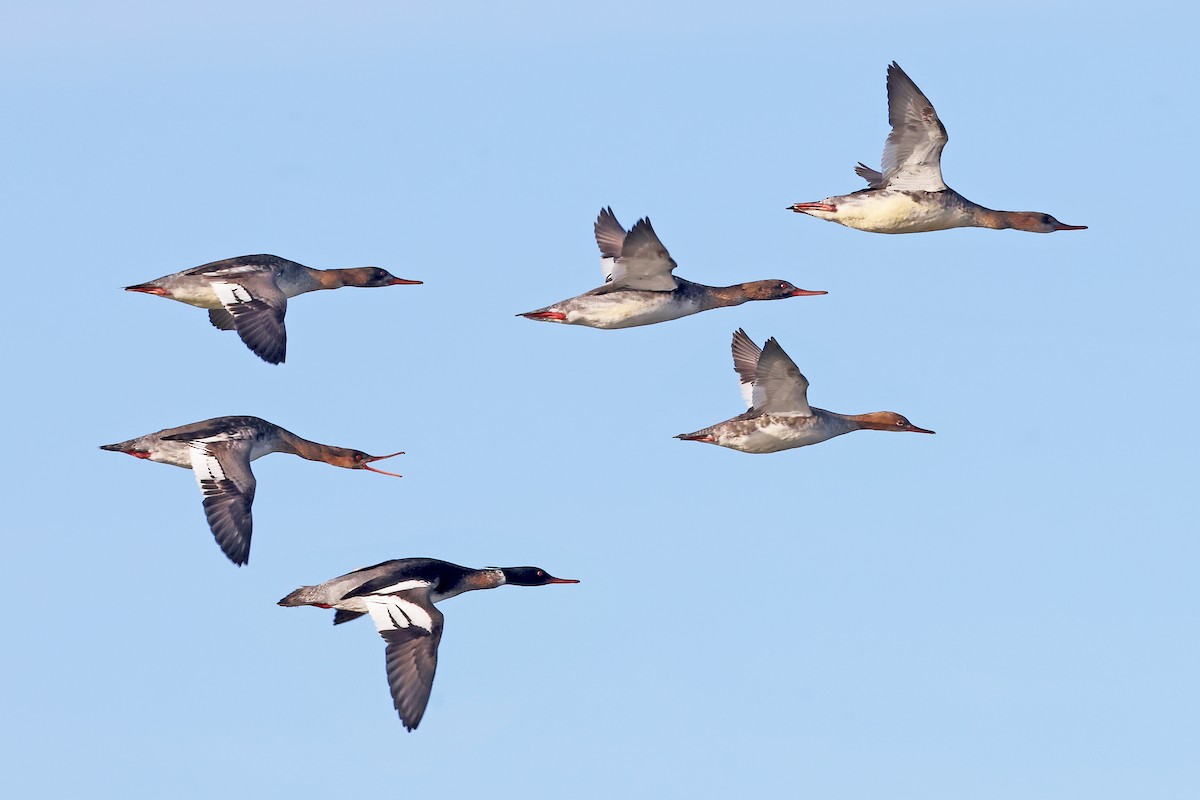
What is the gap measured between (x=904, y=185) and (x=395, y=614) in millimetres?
7648

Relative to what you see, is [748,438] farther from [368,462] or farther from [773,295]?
[368,462]

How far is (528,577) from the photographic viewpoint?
2680cm

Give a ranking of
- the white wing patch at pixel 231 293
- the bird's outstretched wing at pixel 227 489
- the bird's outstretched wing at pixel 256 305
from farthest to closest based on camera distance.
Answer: the white wing patch at pixel 231 293 < the bird's outstretched wing at pixel 256 305 < the bird's outstretched wing at pixel 227 489

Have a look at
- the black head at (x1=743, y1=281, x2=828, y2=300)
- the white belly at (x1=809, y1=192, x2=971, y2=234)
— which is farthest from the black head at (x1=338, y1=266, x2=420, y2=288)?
the white belly at (x1=809, y1=192, x2=971, y2=234)

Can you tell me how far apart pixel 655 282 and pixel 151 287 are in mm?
5714

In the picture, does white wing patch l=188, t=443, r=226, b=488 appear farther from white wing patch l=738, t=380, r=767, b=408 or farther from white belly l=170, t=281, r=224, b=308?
white wing patch l=738, t=380, r=767, b=408

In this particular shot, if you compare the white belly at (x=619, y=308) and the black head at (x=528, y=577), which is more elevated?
the white belly at (x=619, y=308)

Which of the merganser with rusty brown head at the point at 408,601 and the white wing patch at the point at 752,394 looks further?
the white wing patch at the point at 752,394

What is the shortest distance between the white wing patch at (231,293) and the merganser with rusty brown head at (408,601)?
3.48 metres

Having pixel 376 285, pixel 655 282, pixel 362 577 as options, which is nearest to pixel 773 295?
Result: pixel 655 282

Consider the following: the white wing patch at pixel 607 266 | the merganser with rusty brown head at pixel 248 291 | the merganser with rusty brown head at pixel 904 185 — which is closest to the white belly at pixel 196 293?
the merganser with rusty brown head at pixel 248 291

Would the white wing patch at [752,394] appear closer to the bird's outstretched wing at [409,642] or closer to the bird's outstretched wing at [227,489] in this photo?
the bird's outstretched wing at [409,642]

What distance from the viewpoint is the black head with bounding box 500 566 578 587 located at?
26.6m

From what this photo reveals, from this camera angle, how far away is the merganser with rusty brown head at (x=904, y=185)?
2659 centimetres
